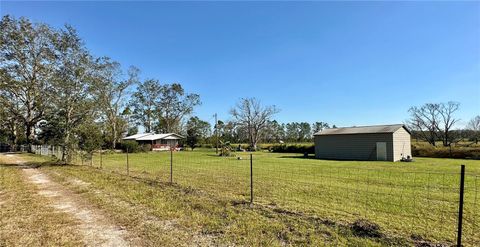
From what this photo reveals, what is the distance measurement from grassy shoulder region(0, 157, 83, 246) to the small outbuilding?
73.1 feet

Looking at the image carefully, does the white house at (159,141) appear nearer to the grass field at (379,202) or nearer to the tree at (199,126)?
the tree at (199,126)

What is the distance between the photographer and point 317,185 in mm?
9086

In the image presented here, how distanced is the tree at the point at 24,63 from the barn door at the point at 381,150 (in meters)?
27.4

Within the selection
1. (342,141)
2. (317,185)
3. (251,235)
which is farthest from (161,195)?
(342,141)

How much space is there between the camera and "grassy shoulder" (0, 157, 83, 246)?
416 cm

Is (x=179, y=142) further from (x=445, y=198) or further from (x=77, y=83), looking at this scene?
(x=445, y=198)

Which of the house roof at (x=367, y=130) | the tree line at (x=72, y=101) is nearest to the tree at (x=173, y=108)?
the tree line at (x=72, y=101)

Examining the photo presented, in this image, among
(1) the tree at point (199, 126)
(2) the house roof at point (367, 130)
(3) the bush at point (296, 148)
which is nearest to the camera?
(2) the house roof at point (367, 130)

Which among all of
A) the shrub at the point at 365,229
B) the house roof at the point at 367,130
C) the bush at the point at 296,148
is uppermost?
the house roof at the point at 367,130

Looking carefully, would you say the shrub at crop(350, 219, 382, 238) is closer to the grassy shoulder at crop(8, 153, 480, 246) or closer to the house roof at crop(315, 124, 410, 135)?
the grassy shoulder at crop(8, 153, 480, 246)

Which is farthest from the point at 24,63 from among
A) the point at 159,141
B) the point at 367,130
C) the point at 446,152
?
the point at 446,152

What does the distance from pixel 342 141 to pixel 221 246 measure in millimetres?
22871

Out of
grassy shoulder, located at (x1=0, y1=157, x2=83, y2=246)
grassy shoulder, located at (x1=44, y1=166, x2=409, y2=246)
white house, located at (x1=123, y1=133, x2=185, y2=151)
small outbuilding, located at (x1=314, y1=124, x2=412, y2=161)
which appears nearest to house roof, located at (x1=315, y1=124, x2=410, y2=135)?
small outbuilding, located at (x1=314, y1=124, x2=412, y2=161)

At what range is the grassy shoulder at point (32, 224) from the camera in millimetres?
4160
